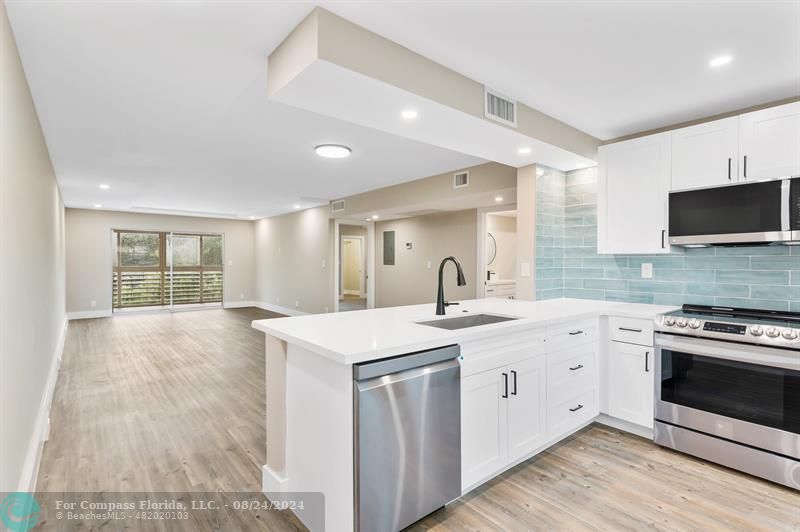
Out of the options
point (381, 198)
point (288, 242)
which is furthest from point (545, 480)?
point (288, 242)

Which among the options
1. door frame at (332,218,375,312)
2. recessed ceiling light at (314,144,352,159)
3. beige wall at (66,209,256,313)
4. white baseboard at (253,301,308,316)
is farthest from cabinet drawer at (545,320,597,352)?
beige wall at (66,209,256,313)

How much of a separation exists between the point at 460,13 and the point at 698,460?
3.03 metres

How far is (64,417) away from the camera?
3145 mm

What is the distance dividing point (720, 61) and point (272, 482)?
3469 millimetres

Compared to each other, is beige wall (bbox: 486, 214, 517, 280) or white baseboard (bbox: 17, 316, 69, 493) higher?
beige wall (bbox: 486, 214, 517, 280)

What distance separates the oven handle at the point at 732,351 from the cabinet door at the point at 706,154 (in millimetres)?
1143

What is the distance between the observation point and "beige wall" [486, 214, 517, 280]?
22.1 ft

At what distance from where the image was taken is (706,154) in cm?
280

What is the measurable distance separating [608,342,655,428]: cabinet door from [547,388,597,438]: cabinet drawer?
16 centimetres

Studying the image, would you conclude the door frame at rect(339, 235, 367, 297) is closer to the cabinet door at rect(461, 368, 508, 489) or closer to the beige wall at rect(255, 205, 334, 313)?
Answer: the beige wall at rect(255, 205, 334, 313)

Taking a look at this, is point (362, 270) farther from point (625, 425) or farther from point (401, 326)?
point (401, 326)

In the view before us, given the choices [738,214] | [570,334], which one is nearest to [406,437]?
[570,334]

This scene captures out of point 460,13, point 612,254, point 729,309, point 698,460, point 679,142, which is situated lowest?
point 698,460

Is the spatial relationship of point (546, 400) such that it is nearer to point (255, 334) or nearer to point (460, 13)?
point (460, 13)
